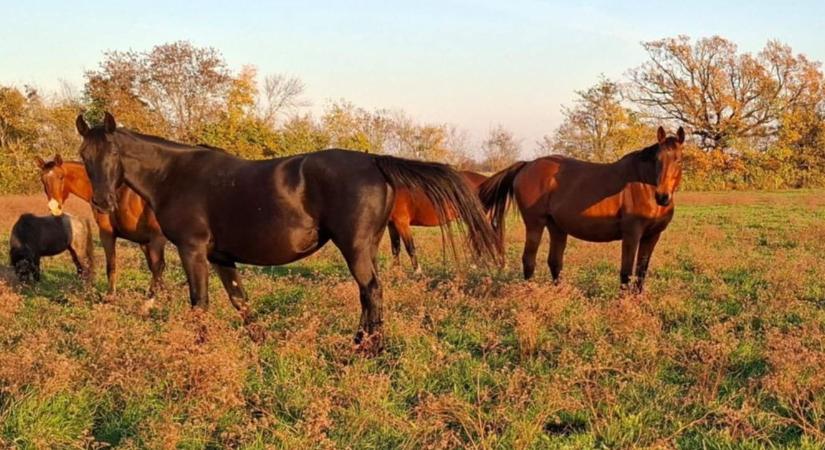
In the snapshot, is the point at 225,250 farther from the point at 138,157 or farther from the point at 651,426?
the point at 651,426

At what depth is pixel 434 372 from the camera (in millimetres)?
3908

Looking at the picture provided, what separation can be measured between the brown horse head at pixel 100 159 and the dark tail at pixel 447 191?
207 centimetres

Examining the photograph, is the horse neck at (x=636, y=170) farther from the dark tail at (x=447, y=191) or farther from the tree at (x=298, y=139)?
the tree at (x=298, y=139)

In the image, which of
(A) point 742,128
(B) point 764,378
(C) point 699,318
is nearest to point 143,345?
(B) point 764,378

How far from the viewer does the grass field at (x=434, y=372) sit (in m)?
3.02

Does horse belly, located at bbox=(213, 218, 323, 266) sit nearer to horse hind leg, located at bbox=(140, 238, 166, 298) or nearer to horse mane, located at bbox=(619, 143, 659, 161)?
horse hind leg, located at bbox=(140, 238, 166, 298)

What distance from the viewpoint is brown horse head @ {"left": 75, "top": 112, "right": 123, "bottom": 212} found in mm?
4402

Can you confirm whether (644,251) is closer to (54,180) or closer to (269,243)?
(269,243)

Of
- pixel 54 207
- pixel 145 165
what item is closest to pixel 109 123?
pixel 145 165

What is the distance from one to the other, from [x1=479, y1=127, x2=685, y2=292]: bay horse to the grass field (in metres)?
0.77

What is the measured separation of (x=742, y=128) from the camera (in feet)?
119

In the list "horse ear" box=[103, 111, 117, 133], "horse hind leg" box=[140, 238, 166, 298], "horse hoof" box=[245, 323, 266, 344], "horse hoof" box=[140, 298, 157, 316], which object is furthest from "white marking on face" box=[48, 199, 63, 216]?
"horse hoof" box=[245, 323, 266, 344]

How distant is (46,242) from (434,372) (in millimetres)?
6679

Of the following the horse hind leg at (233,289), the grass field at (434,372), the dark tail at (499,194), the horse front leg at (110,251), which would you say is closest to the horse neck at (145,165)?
the horse hind leg at (233,289)
